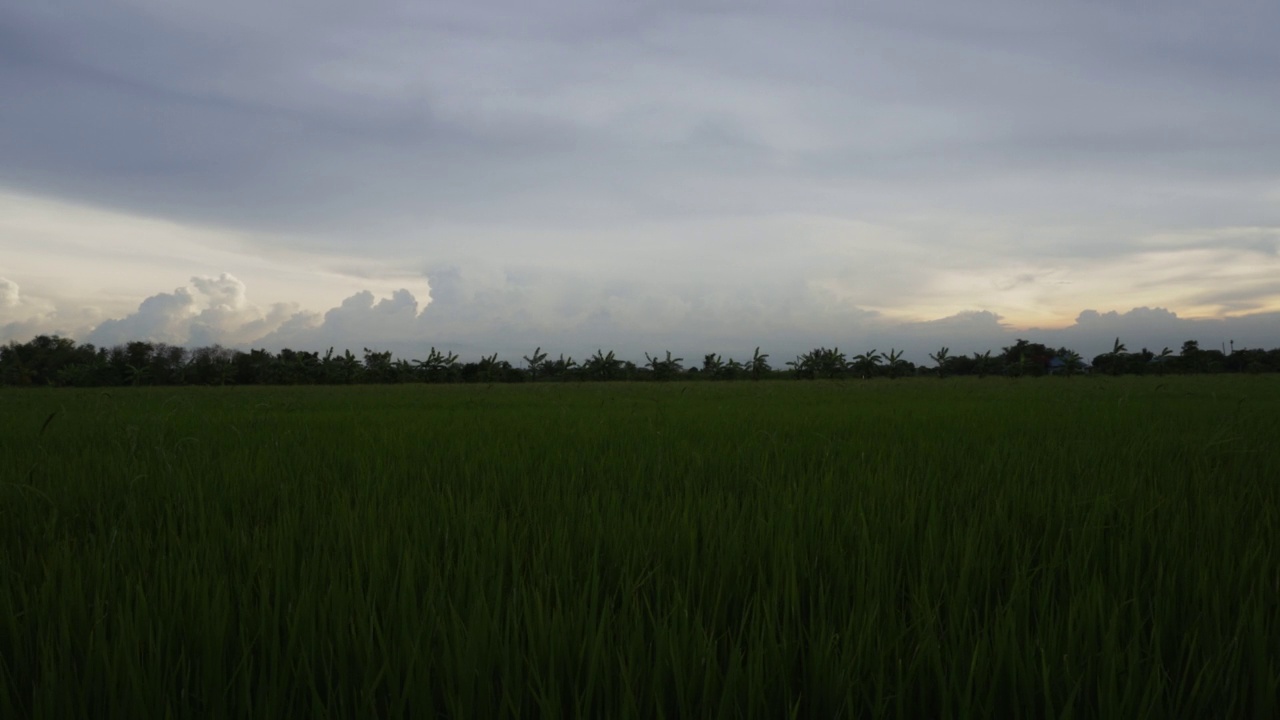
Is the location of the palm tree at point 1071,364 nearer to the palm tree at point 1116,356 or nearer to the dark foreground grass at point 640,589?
the palm tree at point 1116,356

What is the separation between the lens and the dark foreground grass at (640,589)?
2.79ft

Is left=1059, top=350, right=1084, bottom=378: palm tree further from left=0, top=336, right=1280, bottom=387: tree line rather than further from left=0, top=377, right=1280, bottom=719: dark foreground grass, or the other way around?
left=0, top=377, right=1280, bottom=719: dark foreground grass

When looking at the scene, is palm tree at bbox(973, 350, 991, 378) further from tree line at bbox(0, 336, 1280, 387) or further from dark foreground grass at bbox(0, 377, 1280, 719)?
dark foreground grass at bbox(0, 377, 1280, 719)

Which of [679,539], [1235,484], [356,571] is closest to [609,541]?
[679,539]

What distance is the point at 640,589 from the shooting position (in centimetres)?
127

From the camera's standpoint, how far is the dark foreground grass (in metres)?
0.85

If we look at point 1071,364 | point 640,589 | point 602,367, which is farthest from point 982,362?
point 640,589

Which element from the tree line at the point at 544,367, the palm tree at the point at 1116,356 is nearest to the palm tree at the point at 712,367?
the tree line at the point at 544,367

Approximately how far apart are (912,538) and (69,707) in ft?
5.31

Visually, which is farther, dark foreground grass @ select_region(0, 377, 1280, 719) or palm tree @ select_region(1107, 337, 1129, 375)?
palm tree @ select_region(1107, 337, 1129, 375)

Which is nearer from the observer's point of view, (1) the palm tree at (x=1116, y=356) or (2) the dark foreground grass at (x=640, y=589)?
(2) the dark foreground grass at (x=640, y=589)

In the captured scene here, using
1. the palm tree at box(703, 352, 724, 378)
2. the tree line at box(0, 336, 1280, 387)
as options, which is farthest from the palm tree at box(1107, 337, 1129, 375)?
the palm tree at box(703, 352, 724, 378)

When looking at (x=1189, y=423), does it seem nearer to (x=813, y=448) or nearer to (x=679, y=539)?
(x=813, y=448)

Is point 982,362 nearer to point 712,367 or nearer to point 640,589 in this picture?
point 712,367
